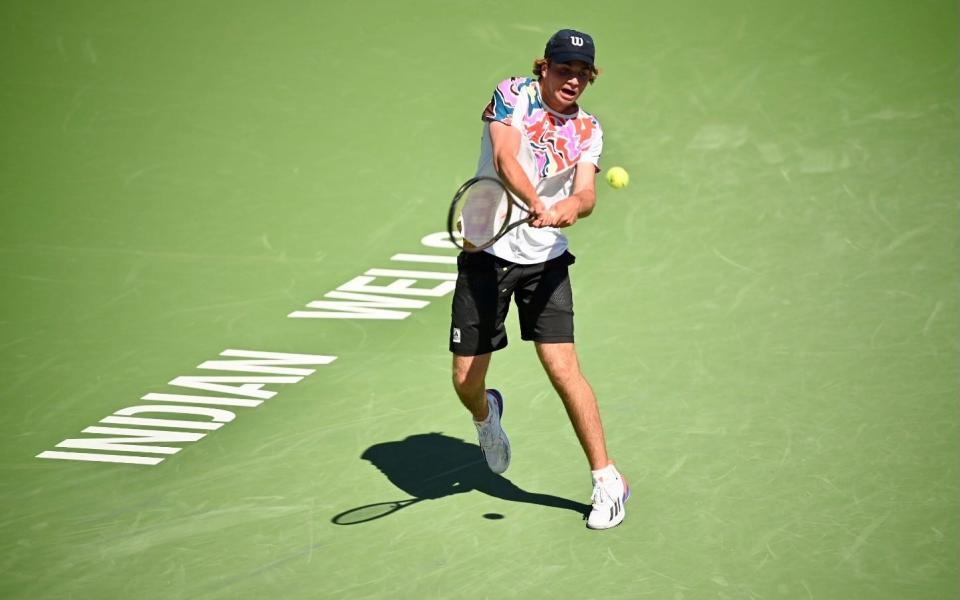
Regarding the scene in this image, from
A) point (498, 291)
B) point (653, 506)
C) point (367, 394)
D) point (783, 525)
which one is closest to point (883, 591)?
point (783, 525)

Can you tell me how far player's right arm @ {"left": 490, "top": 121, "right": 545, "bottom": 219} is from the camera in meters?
6.59

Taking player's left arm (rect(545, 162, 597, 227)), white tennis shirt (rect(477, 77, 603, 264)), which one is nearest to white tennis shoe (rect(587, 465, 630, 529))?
white tennis shirt (rect(477, 77, 603, 264))

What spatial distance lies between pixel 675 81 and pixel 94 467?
249 inches

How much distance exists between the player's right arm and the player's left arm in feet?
0.26

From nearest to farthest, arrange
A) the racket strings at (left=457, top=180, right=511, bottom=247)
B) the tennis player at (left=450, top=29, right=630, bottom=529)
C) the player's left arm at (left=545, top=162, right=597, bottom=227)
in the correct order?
the player's left arm at (left=545, top=162, right=597, bottom=227) → the tennis player at (left=450, top=29, right=630, bottom=529) → the racket strings at (left=457, top=180, right=511, bottom=247)

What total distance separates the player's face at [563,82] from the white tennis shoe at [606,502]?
1.82 meters

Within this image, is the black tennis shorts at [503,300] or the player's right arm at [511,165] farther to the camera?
the black tennis shorts at [503,300]

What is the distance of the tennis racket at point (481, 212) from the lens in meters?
6.91

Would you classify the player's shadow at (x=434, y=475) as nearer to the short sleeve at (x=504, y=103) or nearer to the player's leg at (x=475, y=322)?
the player's leg at (x=475, y=322)

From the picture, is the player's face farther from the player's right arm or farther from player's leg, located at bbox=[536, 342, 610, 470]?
player's leg, located at bbox=[536, 342, 610, 470]

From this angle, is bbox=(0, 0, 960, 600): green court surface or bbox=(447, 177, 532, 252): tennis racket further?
bbox=(447, 177, 532, 252): tennis racket

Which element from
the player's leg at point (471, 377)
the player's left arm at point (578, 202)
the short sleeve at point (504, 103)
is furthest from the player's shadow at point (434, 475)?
the short sleeve at point (504, 103)

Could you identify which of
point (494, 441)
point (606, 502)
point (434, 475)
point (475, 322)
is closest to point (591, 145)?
point (475, 322)

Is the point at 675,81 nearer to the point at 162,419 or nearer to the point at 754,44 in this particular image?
the point at 754,44
